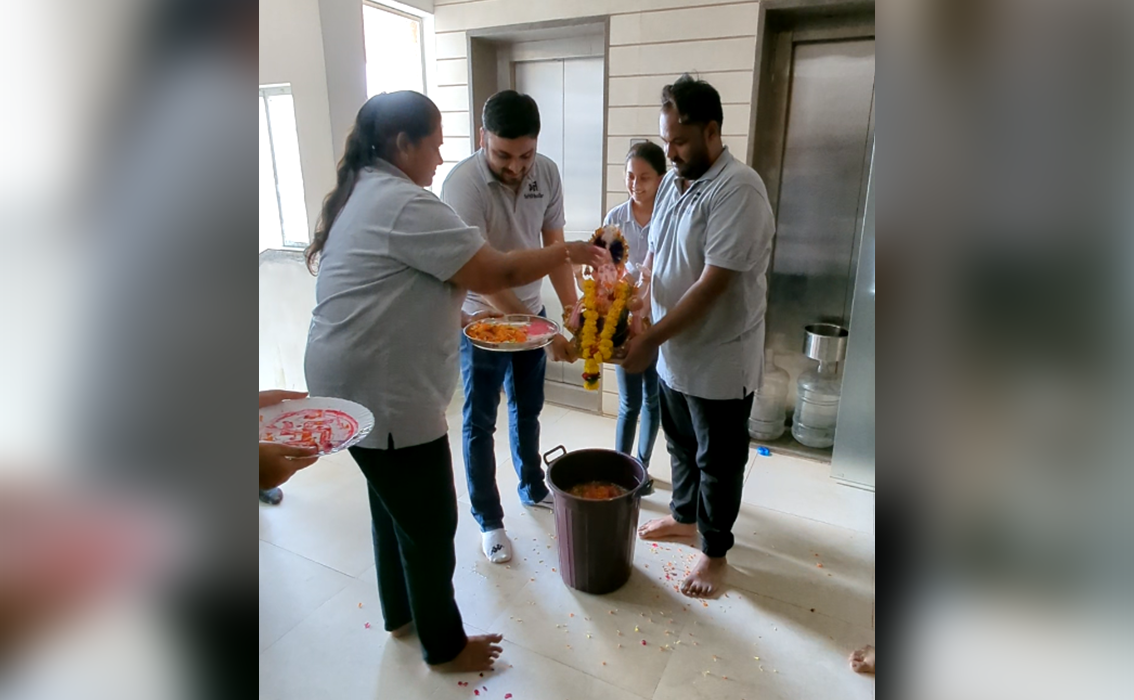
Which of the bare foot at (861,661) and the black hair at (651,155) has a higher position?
the black hair at (651,155)

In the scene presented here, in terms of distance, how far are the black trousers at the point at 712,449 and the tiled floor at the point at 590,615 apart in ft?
0.71

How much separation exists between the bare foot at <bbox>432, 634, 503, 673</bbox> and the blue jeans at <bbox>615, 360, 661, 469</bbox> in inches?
38.7

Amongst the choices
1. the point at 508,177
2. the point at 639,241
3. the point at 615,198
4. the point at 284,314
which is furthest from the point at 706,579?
the point at 284,314

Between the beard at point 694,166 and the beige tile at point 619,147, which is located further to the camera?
the beige tile at point 619,147

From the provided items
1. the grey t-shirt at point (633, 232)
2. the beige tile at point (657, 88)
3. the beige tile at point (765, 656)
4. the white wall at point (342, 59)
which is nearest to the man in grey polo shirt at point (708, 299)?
the beige tile at point (765, 656)

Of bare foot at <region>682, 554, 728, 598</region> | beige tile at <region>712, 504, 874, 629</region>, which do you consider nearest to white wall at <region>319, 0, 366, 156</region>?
bare foot at <region>682, 554, 728, 598</region>

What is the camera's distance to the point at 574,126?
307cm

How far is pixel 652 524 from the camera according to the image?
2.12m

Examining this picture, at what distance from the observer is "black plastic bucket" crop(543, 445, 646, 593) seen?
1.73 m

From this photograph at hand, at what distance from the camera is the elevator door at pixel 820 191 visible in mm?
2504

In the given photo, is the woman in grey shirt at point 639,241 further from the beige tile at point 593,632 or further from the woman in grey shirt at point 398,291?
the woman in grey shirt at point 398,291

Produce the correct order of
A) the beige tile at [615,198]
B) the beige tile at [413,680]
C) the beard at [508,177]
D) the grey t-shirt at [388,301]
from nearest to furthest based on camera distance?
the grey t-shirt at [388,301] < the beige tile at [413,680] < the beard at [508,177] < the beige tile at [615,198]

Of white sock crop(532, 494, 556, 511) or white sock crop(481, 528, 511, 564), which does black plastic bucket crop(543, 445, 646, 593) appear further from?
white sock crop(532, 494, 556, 511)

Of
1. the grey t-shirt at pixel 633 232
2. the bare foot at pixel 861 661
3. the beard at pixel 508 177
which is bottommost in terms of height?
the bare foot at pixel 861 661
